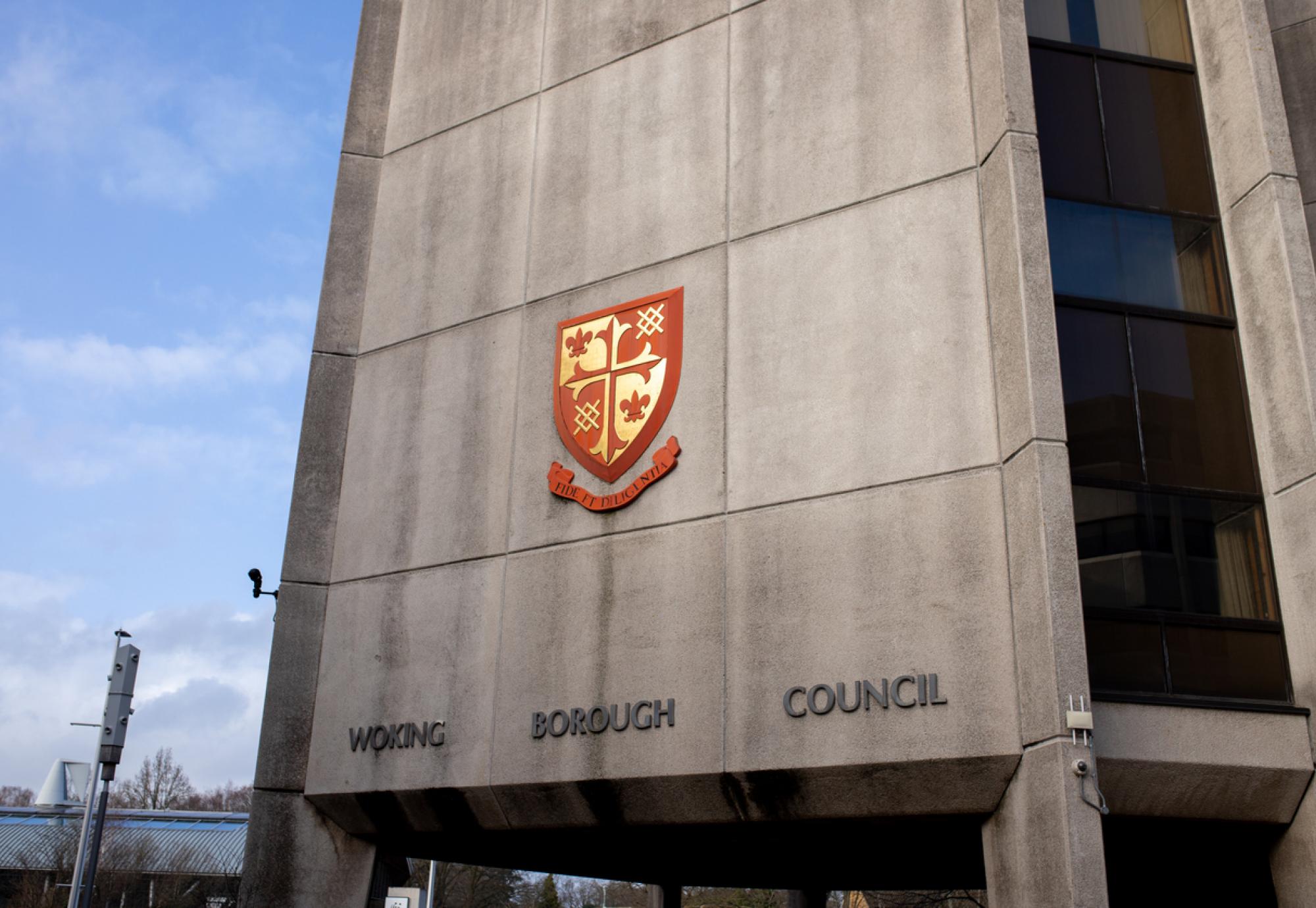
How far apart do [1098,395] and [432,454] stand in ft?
25.7

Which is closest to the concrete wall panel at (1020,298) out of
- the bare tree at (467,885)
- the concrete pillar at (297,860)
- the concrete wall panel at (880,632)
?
the concrete wall panel at (880,632)

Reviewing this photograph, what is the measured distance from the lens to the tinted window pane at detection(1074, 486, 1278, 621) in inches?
474

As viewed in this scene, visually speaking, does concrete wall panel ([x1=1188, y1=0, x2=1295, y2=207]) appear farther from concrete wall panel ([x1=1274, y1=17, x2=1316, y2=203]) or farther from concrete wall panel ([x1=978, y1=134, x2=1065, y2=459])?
concrete wall panel ([x1=978, y1=134, x2=1065, y2=459])

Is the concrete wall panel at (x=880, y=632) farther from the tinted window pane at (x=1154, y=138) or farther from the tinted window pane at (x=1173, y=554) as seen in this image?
the tinted window pane at (x=1154, y=138)

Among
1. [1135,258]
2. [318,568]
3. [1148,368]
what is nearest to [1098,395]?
[1148,368]

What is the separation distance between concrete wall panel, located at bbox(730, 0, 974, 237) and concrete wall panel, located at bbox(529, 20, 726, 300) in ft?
1.23

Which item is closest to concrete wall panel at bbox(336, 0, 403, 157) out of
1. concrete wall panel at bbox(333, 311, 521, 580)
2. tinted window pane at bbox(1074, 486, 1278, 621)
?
→ concrete wall panel at bbox(333, 311, 521, 580)

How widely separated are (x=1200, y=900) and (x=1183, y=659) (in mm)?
4523

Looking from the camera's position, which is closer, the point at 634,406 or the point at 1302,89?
the point at 634,406

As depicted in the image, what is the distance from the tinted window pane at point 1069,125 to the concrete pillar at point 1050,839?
636 centimetres

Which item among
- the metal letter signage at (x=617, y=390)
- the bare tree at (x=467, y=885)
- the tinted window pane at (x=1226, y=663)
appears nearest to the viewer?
the tinted window pane at (x=1226, y=663)

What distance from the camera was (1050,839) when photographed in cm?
1027

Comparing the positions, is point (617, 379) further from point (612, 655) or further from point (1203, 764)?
point (1203, 764)

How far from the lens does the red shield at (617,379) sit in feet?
46.0
